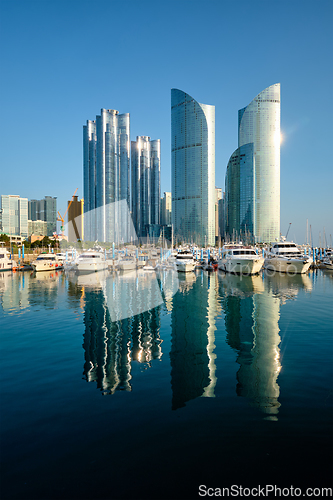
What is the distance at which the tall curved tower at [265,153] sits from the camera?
162125mm

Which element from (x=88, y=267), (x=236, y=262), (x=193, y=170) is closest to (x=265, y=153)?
(x=193, y=170)

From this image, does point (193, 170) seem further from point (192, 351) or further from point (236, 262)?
point (192, 351)

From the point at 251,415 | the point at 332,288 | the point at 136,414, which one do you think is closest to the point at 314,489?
the point at 251,415

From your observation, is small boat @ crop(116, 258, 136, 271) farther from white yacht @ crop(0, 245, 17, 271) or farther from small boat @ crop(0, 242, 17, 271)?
white yacht @ crop(0, 245, 17, 271)

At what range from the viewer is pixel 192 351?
1202 cm

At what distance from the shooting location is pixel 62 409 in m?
7.53

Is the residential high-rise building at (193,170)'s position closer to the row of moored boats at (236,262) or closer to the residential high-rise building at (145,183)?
the residential high-rise building at (145,183)

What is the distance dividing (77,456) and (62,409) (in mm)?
2019

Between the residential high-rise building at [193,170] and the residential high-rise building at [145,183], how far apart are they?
2180 cm

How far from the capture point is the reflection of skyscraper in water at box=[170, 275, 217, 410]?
8.67 m

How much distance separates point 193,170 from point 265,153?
4234cm

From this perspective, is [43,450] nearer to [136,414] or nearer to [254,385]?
[136,414]

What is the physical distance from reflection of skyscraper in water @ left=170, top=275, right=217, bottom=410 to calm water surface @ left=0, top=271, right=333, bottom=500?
0.06 metres

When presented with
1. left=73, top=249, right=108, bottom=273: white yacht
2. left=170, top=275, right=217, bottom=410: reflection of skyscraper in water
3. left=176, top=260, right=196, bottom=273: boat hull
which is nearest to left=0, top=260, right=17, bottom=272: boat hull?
left=73, top=249, right=108, bottom=273: white yacht
